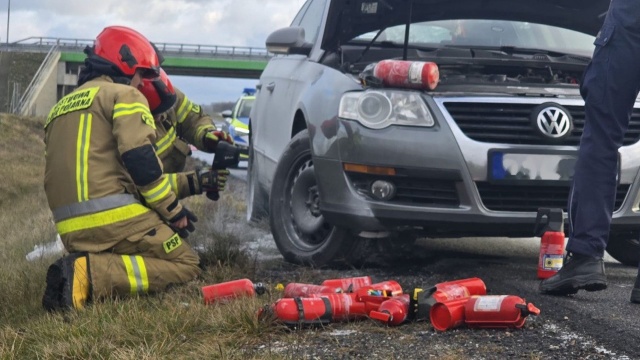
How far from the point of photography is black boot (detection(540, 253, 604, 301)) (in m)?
4.60

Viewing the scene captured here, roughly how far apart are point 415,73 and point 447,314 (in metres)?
1.77

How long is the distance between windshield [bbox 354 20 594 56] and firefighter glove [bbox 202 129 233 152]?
1.03 m

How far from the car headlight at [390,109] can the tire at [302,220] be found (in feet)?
1.90

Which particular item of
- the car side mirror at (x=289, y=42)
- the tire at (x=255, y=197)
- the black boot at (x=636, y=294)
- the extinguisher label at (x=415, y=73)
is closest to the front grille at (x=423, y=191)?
the extinguisher label at (x=415, y=73)

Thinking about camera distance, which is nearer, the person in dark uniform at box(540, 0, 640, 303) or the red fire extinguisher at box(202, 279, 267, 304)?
the person in dark uniform at box(540, 0, 640, 303)

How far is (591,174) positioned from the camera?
4621 mm

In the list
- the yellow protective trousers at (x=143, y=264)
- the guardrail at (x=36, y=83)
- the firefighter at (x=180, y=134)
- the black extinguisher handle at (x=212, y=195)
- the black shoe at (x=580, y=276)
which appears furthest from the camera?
the guardrail at (x=36, y=83)

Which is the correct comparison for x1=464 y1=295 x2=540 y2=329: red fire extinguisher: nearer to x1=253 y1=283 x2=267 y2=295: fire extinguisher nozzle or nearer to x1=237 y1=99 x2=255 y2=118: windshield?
x1=253 y1=283 x2=267 y2=295: fire extinguisher nozzle

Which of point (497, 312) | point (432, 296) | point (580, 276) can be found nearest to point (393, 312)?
point (432, 296)

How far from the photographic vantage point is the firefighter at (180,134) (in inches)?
244

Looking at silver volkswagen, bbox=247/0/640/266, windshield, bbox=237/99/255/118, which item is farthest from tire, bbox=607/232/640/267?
windshield, bbox=237/99/255/118

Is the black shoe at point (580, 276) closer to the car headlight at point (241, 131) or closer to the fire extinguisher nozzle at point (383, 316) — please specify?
the fire extinguisher nozzle at point (383, 316)

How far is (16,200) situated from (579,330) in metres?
15.6

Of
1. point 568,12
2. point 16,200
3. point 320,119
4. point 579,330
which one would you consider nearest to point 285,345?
point 579,330
